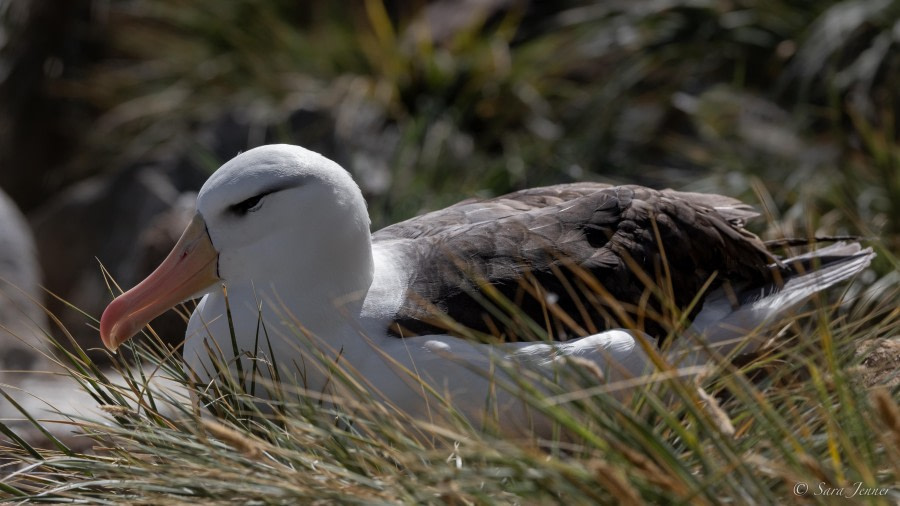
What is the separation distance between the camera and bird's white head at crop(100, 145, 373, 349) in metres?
3.54

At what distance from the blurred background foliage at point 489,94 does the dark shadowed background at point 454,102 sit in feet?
0.06

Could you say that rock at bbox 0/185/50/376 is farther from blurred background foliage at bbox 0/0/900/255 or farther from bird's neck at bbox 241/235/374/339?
bird's neck at bbox 241/235/374/339

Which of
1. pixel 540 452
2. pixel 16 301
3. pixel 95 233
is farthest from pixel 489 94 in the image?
pixel 540 452

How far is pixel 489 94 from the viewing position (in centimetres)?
811

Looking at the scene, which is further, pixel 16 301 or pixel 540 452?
pixel 16 301

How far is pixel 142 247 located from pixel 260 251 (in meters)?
3.36

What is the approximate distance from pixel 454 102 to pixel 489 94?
268 mm

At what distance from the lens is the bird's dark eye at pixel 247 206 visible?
355cm

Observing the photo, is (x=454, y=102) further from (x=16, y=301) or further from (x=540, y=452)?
(x=540, y=452)

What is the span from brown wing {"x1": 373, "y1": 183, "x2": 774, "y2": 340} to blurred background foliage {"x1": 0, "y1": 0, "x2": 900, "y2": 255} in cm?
168

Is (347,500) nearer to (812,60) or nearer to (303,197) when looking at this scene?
(303,197)

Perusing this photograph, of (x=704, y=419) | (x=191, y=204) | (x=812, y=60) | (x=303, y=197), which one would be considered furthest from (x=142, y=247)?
(x=704, y=419)

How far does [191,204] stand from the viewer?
6.92m
